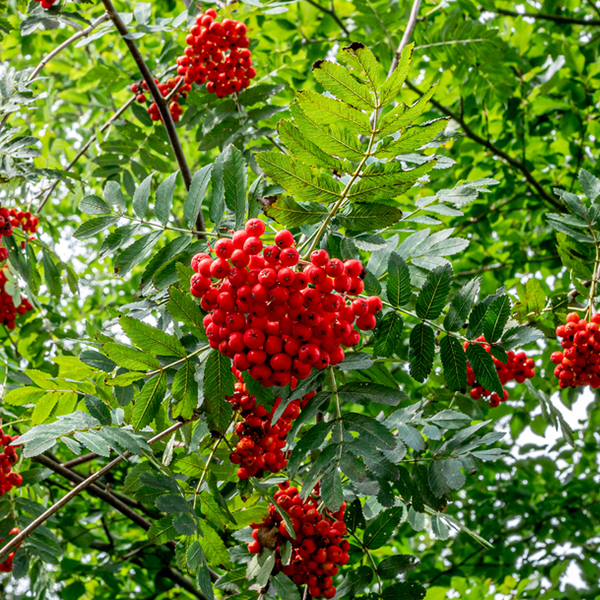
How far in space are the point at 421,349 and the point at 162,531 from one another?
1.08 meters

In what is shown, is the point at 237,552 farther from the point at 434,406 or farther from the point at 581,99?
the point at 581,99

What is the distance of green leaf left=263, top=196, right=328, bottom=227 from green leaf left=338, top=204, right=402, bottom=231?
7cm

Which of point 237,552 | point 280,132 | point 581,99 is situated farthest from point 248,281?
point 581,99

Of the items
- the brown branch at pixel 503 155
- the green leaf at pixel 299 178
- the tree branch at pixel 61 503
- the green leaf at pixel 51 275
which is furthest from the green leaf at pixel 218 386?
the brown branch at pixel 503 155

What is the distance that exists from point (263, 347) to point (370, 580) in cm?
118

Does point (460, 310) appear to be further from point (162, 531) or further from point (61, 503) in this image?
point (61, 503)

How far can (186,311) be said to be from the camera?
1817 mm

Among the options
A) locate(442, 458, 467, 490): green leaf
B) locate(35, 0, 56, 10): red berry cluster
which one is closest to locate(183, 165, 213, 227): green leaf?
locate(442, 458, 467, 490): green leaf

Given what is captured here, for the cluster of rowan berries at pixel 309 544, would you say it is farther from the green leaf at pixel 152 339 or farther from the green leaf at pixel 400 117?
the green leaf at pixel 400 117

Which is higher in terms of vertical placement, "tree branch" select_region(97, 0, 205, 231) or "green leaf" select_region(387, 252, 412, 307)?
"tree branch" select_region(97, 0, 205, 231)

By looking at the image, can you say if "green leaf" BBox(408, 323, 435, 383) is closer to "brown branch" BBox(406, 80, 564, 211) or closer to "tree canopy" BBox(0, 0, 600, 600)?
"tree canopy" BBox(0, 0, 600, 600)

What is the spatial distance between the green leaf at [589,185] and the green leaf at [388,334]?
4.40 feet

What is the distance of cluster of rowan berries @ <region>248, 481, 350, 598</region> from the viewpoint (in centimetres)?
218

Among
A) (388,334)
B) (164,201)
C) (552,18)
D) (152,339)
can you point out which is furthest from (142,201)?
(552,18)
